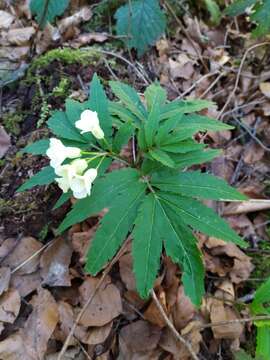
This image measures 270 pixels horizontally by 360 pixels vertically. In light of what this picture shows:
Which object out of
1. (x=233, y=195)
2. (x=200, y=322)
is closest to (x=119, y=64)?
(x=233, y=195)

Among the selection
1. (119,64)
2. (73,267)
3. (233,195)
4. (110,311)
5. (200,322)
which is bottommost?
(200,322)

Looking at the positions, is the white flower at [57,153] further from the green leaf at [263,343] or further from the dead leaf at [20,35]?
the dead leaf at [20,35]

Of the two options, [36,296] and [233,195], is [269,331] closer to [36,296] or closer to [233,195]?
[233,195]

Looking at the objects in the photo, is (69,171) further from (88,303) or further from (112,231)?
(88,303)

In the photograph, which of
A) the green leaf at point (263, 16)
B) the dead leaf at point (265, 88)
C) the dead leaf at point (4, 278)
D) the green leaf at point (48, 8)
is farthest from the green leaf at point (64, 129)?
the dead leaf at point (265, 88)

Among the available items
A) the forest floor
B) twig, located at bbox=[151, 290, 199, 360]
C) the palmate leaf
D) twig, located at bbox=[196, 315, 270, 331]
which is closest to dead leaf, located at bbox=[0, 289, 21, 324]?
the forest floor

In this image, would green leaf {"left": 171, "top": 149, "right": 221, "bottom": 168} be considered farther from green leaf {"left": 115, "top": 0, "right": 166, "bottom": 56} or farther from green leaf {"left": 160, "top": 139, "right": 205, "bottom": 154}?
green leaf {"left": 115, "top": 0, "right": 166, "bottom": 56}

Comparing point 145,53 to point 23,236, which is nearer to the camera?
point 23,236
